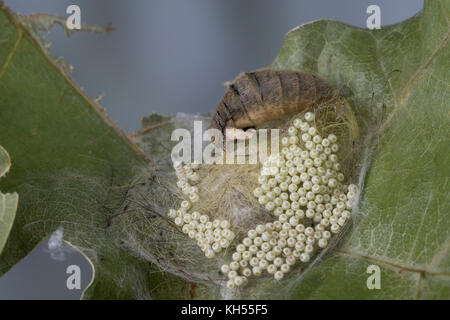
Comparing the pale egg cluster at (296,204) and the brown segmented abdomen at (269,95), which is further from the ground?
the brown segmented abdomen at (269,95)

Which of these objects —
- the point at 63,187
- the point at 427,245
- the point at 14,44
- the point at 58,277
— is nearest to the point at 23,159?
the point at 63,187

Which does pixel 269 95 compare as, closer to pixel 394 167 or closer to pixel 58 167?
pixel 394 167

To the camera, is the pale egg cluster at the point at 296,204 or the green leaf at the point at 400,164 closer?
the green leaf at the point at 400,164

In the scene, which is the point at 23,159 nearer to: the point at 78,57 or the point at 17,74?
the point at 17,74

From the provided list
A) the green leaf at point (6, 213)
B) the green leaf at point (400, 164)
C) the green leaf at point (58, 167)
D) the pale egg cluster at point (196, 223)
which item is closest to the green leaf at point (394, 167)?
the green leaf at point (400, 164)

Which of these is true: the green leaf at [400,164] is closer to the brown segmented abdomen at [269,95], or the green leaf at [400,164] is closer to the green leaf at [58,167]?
the brown segmented abdomen at [269,95]

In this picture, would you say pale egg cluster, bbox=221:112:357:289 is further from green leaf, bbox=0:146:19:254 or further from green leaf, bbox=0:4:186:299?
green leaf, bbox=0:146:19:254

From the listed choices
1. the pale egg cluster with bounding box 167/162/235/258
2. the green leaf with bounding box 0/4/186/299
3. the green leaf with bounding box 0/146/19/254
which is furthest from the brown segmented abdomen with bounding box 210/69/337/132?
the green leaf with bounding box 0/146/19/254
